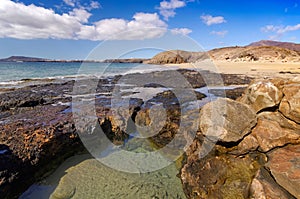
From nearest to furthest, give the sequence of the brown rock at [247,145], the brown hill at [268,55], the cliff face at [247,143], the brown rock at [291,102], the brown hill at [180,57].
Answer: the cliff face at [247,143], the brown rock at [291,102], the brown rock at [247,145], the brown hill at [268,55], the brown hill at [180,57]

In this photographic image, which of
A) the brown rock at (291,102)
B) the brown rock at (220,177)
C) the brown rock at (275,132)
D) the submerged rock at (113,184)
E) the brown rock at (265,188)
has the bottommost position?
the submerged rock at (113,184)

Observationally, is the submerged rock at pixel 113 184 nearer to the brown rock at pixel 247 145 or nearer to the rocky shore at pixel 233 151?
the rocky shore at pixel 233 151

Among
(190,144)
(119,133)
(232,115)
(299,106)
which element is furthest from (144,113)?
(299,106)

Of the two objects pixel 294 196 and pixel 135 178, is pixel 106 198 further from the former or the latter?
pixel 294 196

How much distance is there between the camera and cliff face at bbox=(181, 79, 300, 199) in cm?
429

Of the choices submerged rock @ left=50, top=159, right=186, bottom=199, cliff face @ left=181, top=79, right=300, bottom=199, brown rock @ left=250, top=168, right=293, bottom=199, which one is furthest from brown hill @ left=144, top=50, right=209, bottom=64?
brown rock @ left=250, top=168, right=293, bottom=199

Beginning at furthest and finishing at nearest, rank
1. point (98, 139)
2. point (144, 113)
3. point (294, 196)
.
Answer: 1. point (144, 113)
2. point (98, 139)
3. point (294, 196)

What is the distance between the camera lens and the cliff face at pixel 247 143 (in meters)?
4.29

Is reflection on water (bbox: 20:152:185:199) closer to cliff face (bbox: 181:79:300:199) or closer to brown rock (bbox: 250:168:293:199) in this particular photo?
cliff face (bbox: 181:79:300:199)

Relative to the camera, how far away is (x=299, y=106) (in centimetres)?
458

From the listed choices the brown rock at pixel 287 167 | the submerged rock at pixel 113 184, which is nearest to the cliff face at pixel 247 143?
the brown rock at pixel 287 167

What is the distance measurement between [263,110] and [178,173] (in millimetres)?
2975

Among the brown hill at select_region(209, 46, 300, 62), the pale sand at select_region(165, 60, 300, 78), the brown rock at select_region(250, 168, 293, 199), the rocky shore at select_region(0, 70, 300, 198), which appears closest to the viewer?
the brown rock at select_region(250, 168, 293, 199)

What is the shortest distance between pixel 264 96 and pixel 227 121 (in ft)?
4.25
